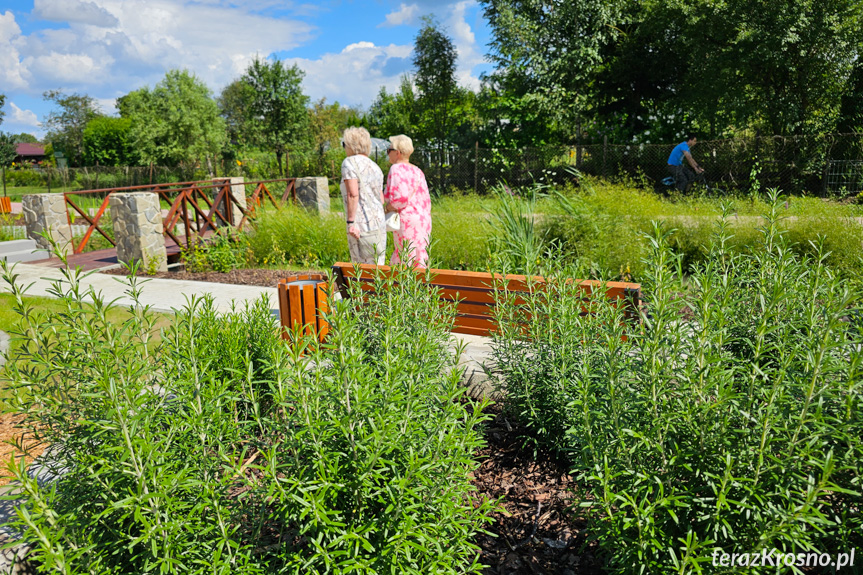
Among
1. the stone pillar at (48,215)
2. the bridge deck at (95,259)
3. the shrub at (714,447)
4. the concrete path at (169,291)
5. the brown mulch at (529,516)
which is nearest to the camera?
the shrub at (714,447)

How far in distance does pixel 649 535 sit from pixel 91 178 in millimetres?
Result: 41568

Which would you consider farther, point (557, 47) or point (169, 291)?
point (557, 47)

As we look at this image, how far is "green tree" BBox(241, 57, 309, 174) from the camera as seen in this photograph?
30734 millimetres

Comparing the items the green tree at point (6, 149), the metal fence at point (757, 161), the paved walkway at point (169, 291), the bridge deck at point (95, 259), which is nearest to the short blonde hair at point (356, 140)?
the paved walkway at point (169, 291)

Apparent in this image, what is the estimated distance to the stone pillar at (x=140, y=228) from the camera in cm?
939

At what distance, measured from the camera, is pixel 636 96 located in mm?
21656

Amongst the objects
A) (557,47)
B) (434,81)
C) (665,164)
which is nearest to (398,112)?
(434,81)

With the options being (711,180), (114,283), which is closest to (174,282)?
(114,283)

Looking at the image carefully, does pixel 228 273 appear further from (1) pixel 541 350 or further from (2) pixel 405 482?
(2) pixel 405 482

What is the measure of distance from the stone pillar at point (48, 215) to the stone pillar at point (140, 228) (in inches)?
108

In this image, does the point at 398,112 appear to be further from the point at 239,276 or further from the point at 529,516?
the point at 529,516

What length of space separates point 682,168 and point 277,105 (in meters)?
23.3

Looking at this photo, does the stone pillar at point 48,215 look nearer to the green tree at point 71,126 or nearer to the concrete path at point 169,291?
the concrete path at point 169,291

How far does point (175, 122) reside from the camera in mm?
36531
